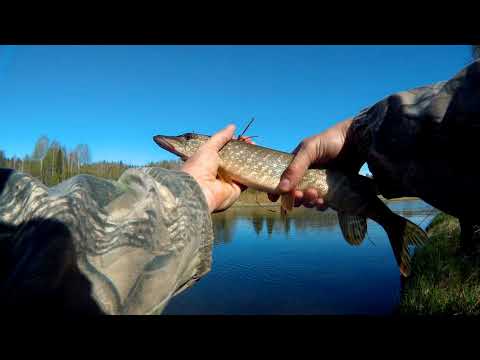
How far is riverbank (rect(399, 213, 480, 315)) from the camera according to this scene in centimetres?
384

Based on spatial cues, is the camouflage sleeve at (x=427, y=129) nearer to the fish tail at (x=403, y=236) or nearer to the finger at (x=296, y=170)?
the finger at (x=296, y=170)

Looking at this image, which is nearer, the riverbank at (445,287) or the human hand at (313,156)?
the human hand at (313,156)

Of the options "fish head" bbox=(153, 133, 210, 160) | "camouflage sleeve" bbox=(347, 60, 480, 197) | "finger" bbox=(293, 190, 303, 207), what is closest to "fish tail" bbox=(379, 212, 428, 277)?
"finger" bbox=(293, 190, 303, 207)

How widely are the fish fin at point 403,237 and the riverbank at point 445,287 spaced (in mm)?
2177

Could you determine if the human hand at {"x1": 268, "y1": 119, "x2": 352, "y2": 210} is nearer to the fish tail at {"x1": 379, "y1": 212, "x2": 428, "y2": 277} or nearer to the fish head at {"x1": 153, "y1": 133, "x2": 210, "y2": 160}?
the fish tail at {"x1": 379, "y1": 212, "x2": 428, "y2": 277}

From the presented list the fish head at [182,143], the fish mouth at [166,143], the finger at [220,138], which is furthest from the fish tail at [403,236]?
the fish mouth at [166,143]

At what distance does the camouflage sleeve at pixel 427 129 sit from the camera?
1152 mm

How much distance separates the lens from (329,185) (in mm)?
2771

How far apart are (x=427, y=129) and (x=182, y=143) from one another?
2.64 m

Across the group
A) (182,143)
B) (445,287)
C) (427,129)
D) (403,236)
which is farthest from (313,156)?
(445,287)

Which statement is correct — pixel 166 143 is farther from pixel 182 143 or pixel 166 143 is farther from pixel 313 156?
pixel 313 156

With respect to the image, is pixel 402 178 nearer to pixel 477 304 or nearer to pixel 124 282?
pixel 124 282
